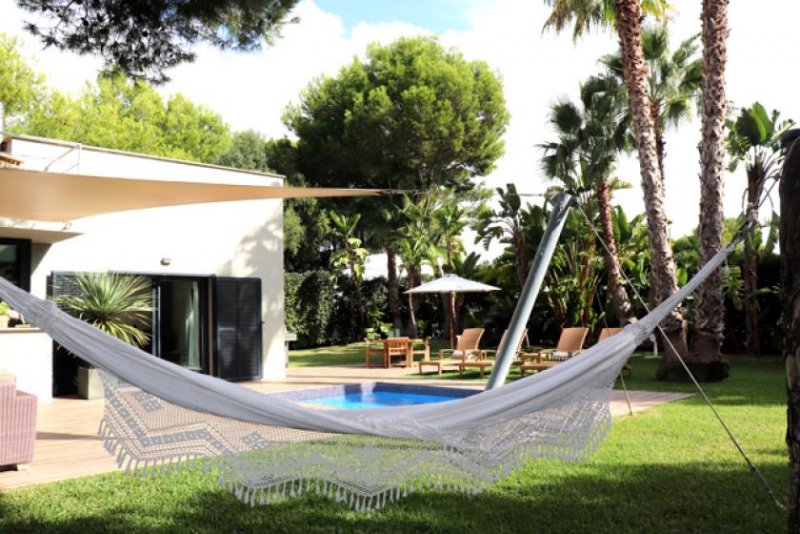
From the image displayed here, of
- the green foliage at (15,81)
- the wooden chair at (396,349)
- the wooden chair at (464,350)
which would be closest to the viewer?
→ the wooden chair at (464,350)

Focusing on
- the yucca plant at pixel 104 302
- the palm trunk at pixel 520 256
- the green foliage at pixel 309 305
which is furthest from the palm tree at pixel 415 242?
the yucca plant at pixel 104 302

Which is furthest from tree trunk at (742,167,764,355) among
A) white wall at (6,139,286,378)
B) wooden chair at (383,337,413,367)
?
white wall at (6,139,286,378)

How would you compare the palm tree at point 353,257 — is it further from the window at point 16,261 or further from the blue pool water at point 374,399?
the window at point 16,261

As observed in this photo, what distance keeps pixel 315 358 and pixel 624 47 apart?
32.7 ft

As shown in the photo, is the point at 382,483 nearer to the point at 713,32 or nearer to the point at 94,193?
the point at 94,193

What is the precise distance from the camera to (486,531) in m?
3.51

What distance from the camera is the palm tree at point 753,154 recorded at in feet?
41.4

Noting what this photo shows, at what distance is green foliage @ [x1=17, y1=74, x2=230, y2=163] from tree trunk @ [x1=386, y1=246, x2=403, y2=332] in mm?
9489

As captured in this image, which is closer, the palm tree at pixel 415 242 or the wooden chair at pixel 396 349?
the wooden chair at pixel 396 349

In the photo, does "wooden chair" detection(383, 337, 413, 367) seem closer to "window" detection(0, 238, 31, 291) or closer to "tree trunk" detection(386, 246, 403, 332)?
"tree trunk" detection(386, 246, 403, 332)

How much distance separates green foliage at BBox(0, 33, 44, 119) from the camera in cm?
2050

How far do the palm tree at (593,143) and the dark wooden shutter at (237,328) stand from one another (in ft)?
22.9

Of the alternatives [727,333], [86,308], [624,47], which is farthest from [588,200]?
[86,308]

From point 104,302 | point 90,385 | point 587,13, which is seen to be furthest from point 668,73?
point 90,385
